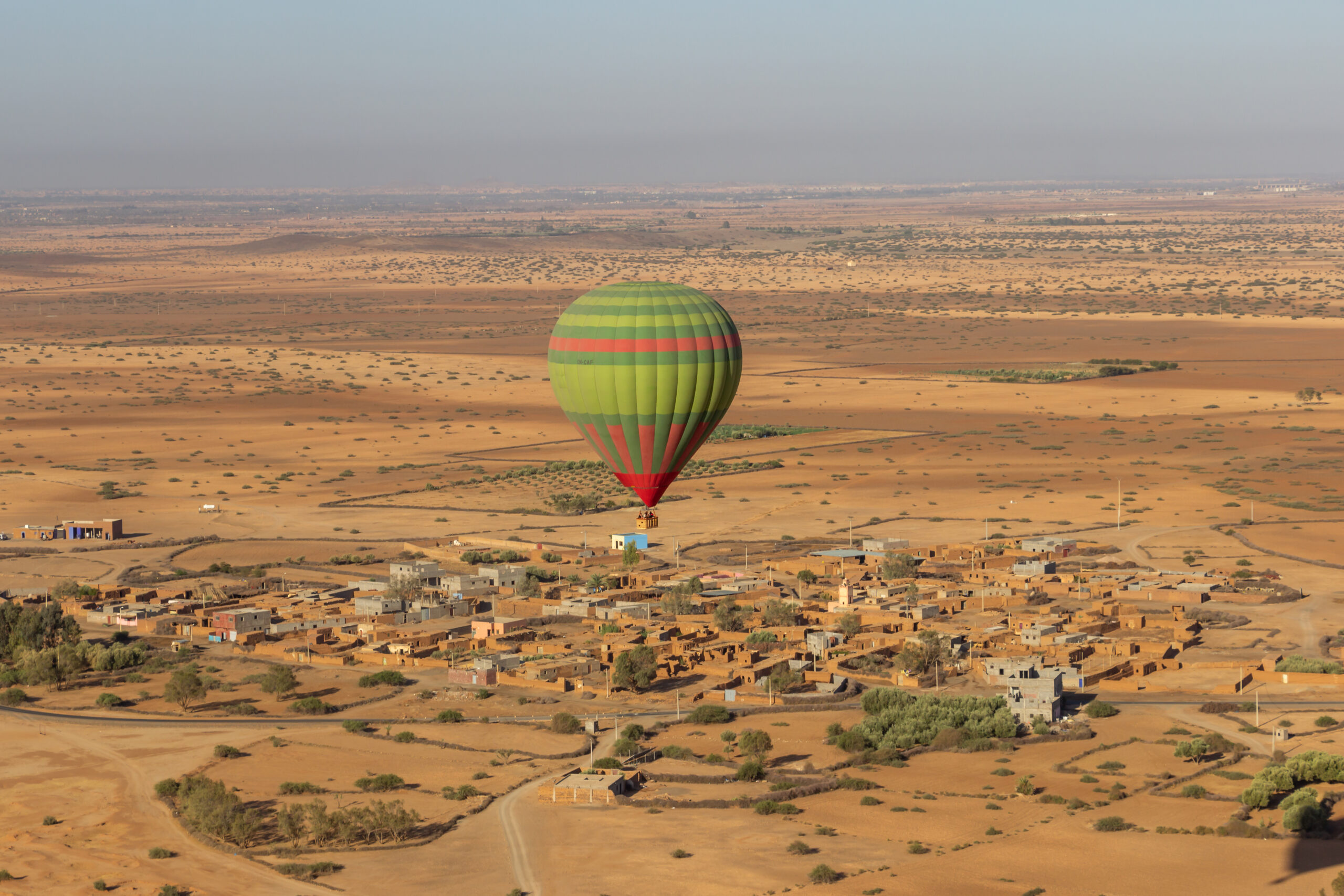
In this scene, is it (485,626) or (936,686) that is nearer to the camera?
(936,686)

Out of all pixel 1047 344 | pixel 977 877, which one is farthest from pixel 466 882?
pixel 1047 344

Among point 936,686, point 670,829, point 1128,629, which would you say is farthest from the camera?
point 1128,629

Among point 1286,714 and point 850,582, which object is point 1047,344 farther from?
point 1286,714

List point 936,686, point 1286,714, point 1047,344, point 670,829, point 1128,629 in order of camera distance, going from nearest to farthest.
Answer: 1. point 670,829
2. point 1286,714
3. point 936,686
4. point 1128,629
5. point 1047,344

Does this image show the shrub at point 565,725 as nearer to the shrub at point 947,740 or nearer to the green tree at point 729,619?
the shrub at point 947,740

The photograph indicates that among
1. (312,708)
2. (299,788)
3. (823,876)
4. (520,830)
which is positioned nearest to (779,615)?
(312,708)

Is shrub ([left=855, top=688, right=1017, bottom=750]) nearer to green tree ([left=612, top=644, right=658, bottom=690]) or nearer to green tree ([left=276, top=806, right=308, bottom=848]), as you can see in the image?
green tree ([left=612, top=644, right=658, bottom=690])

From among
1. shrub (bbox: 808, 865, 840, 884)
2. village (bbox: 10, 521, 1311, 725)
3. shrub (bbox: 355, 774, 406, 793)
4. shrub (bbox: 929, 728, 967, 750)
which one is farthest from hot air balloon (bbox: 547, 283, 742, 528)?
shrub (bbox: 808, 865, 840, 884)
